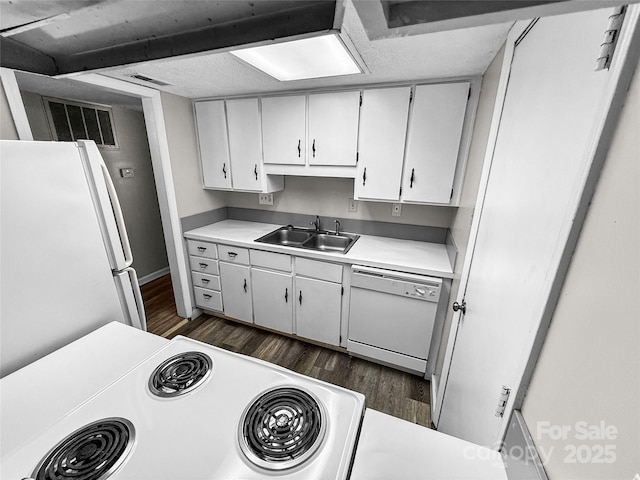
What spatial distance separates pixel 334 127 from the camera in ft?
6.44

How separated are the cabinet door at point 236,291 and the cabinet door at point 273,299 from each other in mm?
78

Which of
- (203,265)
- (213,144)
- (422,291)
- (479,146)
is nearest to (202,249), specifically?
(203,265)

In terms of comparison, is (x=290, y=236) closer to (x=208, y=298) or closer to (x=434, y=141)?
(x=208, y=298)

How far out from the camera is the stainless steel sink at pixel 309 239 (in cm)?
237

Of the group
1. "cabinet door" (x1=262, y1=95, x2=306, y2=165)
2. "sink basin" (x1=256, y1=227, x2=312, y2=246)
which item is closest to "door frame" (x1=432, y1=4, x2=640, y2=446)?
"cabinet door" (x1=262, y1=95, x2=306, y2=165)

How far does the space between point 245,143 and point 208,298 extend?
1.59 m

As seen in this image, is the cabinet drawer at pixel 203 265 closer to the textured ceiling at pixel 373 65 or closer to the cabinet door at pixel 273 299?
the cabinet door at pixel 273 299

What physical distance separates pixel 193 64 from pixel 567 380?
2.05 m

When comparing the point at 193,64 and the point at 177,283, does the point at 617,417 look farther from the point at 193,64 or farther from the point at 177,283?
the point at 177,283

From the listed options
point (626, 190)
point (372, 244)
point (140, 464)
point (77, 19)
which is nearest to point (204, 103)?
point (372, 244)

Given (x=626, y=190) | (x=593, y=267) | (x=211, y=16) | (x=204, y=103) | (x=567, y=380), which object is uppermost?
(x=204, y=103)

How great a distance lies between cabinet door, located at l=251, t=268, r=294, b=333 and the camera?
2.19m

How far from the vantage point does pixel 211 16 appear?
39 cm

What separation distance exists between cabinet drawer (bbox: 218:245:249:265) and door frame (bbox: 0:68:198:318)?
46cm
